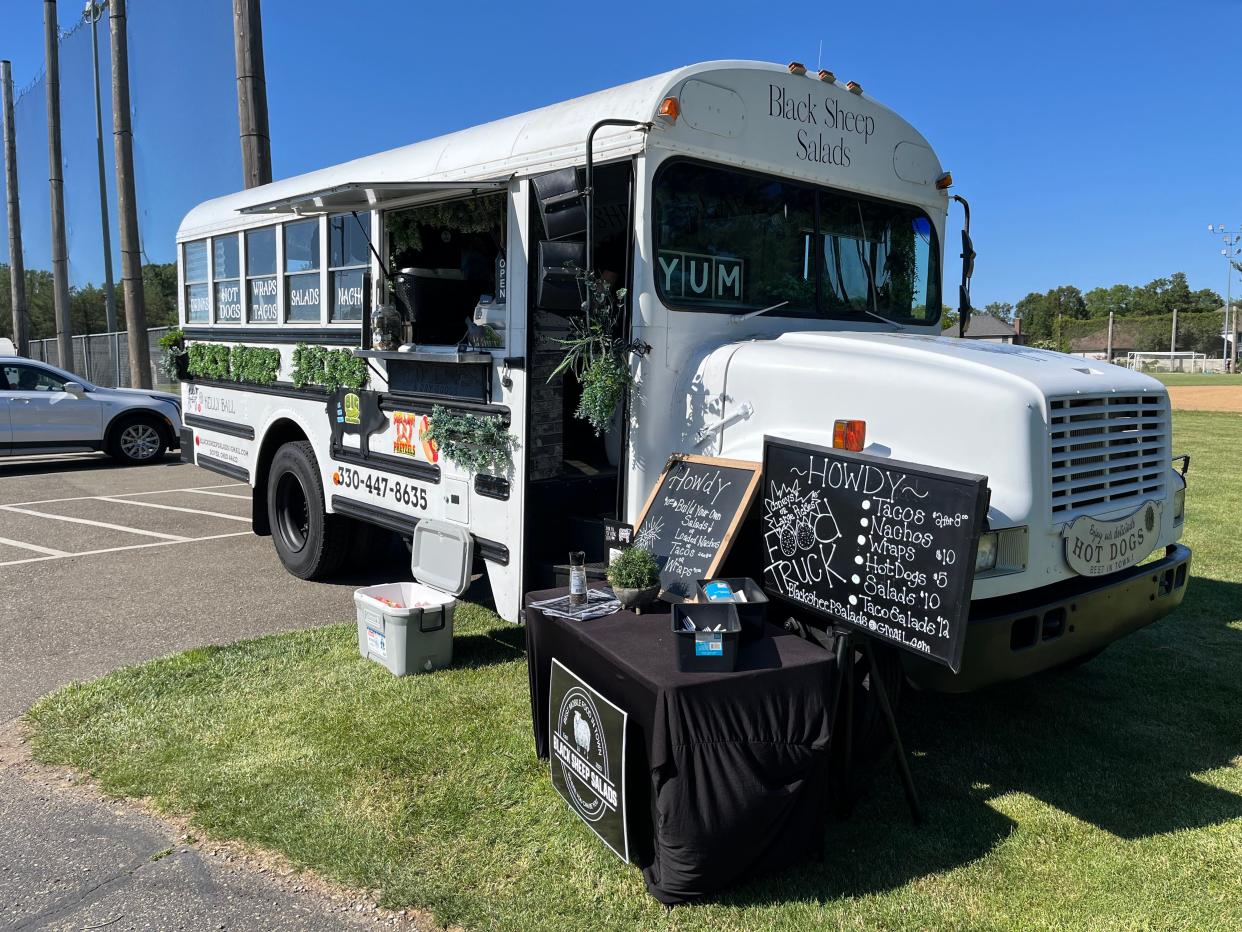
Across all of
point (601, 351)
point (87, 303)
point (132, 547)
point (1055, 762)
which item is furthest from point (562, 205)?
point (87, 303)

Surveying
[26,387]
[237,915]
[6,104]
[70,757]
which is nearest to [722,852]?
[237,915]

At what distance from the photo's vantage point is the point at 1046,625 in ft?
10.5

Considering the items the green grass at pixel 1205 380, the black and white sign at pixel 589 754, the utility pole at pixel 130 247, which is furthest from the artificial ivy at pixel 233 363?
the green grass at pixel 1205 380

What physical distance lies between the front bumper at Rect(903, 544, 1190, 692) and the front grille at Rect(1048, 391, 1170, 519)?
0.31 m

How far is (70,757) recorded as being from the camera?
3.64 m

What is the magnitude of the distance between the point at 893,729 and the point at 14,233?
27.0 meters

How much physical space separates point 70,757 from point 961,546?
3.49 m

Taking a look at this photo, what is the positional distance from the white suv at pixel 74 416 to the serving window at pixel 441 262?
9.06 m

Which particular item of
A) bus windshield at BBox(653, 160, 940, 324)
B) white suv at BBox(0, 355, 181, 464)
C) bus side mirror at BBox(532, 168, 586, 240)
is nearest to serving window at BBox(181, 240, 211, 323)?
bus side mirror at BBox(532, 168, 586, 240)

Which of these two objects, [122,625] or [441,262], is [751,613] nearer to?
[441,262]

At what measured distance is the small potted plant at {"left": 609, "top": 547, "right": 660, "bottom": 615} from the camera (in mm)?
3252

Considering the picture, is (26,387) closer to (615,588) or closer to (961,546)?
(615,588)

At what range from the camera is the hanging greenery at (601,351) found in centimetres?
381

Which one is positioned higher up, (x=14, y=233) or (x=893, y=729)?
(x=14, y=233)
